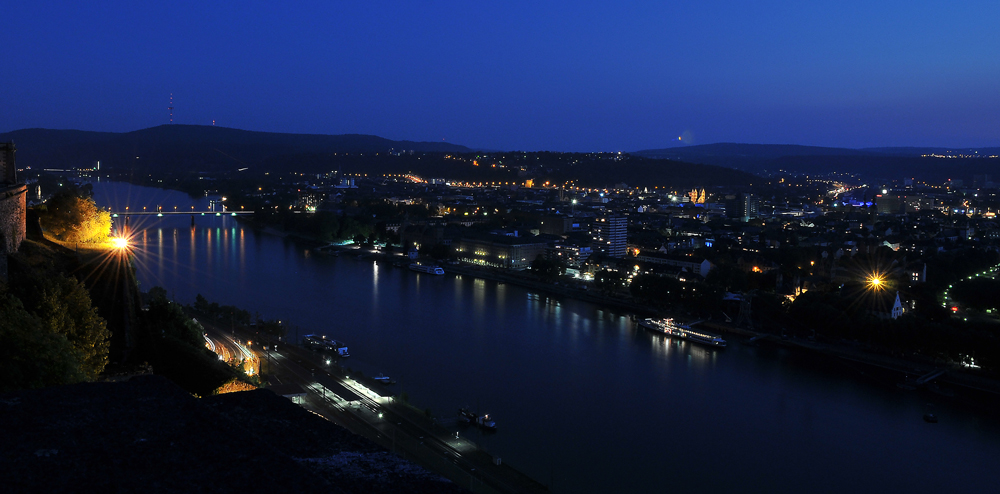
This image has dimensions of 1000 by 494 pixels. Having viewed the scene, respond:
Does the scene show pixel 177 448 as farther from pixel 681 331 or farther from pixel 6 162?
pixel 681 331

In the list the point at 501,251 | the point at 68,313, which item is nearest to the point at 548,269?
the point at 501,251

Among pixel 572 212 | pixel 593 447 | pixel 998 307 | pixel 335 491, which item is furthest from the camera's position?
pixel 572 212

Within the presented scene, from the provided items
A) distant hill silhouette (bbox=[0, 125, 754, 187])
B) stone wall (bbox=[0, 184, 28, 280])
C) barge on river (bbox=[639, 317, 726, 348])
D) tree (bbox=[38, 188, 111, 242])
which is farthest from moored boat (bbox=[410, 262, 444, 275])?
distant hill silhouette (bbox=[0, 125, 754, 187])

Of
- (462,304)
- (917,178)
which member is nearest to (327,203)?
(462,304)

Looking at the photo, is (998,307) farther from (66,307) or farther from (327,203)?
(327,203)

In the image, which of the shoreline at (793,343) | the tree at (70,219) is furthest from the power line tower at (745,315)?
the tree at (70,219)

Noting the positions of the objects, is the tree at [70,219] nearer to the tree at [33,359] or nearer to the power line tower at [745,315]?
the tree at [33,359]

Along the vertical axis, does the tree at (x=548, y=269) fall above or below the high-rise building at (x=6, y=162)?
below
